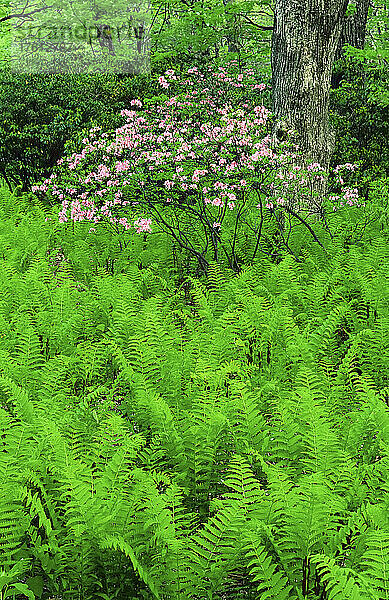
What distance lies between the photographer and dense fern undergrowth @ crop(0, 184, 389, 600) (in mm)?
2410

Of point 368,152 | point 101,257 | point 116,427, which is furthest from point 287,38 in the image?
point 116,427

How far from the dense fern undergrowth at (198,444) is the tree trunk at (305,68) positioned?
2.93 meters

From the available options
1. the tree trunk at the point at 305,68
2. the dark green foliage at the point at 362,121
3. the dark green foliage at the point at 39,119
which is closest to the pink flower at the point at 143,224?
the tree trunk at the point at 305,68

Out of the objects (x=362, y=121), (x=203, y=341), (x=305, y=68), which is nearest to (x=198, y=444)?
(x=203, y=341)

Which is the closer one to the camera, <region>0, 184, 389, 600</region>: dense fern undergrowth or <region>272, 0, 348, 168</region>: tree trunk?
<region>0, 184, 389, 600</region>: dense fern undergrowth

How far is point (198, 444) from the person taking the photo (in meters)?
3.24

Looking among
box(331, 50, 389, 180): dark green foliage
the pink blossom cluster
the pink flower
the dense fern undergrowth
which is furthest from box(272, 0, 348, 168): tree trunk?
the dense fern undergrowth

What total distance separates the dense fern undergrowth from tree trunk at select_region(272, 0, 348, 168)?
2926 millimetres

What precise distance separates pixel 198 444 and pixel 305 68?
6.60 m

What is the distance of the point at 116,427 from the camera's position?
120 inches

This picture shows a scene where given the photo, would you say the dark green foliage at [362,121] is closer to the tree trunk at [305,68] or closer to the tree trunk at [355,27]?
the tree trunk at [305,68]

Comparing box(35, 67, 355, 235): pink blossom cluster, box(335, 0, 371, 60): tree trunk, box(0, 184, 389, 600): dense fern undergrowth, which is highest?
box(335, 0, 371, 60): tree trunk

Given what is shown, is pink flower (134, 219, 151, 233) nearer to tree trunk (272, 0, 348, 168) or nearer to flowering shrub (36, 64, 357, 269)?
flowering shrub (36, 64, 357, 269)

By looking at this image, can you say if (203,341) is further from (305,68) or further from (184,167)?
(305,68)
